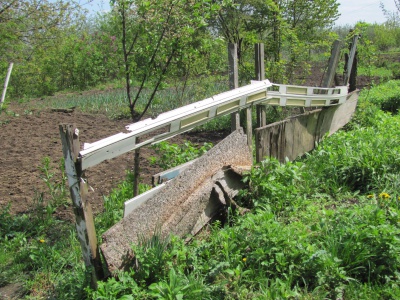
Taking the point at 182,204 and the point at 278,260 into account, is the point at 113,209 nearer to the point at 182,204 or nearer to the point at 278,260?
the point at 182,204

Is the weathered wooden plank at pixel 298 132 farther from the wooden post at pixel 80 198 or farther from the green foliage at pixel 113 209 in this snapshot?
the wooden post at pixel 80 198

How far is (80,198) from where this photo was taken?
2.86 meters

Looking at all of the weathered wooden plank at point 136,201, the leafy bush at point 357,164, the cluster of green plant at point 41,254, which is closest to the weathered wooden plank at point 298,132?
the leafy bush at point 357,164

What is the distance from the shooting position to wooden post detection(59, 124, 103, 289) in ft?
9.11

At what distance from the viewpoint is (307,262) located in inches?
117

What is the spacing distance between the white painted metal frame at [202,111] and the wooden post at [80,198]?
0.22 feet

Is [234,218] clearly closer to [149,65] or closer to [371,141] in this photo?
[149,65]

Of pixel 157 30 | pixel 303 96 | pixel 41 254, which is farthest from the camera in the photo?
pixel 303 96

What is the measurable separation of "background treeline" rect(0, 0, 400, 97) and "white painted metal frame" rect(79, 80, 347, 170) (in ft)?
2.45

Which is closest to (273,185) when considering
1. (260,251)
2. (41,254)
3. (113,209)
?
(260,251)

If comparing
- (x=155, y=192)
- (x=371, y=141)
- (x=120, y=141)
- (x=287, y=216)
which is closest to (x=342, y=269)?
(x=287, y=216)

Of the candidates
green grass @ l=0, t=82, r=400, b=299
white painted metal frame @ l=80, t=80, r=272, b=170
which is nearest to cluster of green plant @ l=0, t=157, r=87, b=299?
green grass @ l=0, t=82, r=400, b=299

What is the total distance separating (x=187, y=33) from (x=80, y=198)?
2242 mm

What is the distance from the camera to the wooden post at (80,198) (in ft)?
9.11
